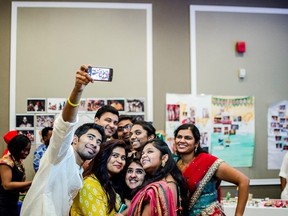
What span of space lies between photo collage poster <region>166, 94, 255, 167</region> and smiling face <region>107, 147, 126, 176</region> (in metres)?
2.30

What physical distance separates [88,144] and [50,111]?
2.46 m

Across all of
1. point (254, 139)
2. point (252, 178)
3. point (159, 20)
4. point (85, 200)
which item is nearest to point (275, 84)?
point (254, 139)

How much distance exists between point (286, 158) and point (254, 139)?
21.4 inches

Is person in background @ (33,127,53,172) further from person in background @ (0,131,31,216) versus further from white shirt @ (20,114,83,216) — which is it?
white shirt @ (20,114,83,216)

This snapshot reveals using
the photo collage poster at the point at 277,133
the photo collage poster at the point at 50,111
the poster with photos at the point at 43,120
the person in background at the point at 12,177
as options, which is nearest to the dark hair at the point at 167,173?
the person in background at the point at 12,177

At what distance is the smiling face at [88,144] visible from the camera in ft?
6.43

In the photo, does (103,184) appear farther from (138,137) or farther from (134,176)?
(138,137)

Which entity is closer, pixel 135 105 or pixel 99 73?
pixel 99 73

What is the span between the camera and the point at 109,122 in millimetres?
2770

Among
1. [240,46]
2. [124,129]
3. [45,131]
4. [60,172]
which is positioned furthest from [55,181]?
[240,46]

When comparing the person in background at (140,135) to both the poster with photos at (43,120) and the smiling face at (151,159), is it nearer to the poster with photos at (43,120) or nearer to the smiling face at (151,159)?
the smiling face at (151,159)

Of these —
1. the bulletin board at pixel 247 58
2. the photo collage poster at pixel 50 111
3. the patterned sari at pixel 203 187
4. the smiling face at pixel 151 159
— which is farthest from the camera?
the bulletin board at pixel 247 58

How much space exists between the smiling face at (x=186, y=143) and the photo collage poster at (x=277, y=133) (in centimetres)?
245

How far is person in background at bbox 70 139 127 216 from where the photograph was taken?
1.86 metres
